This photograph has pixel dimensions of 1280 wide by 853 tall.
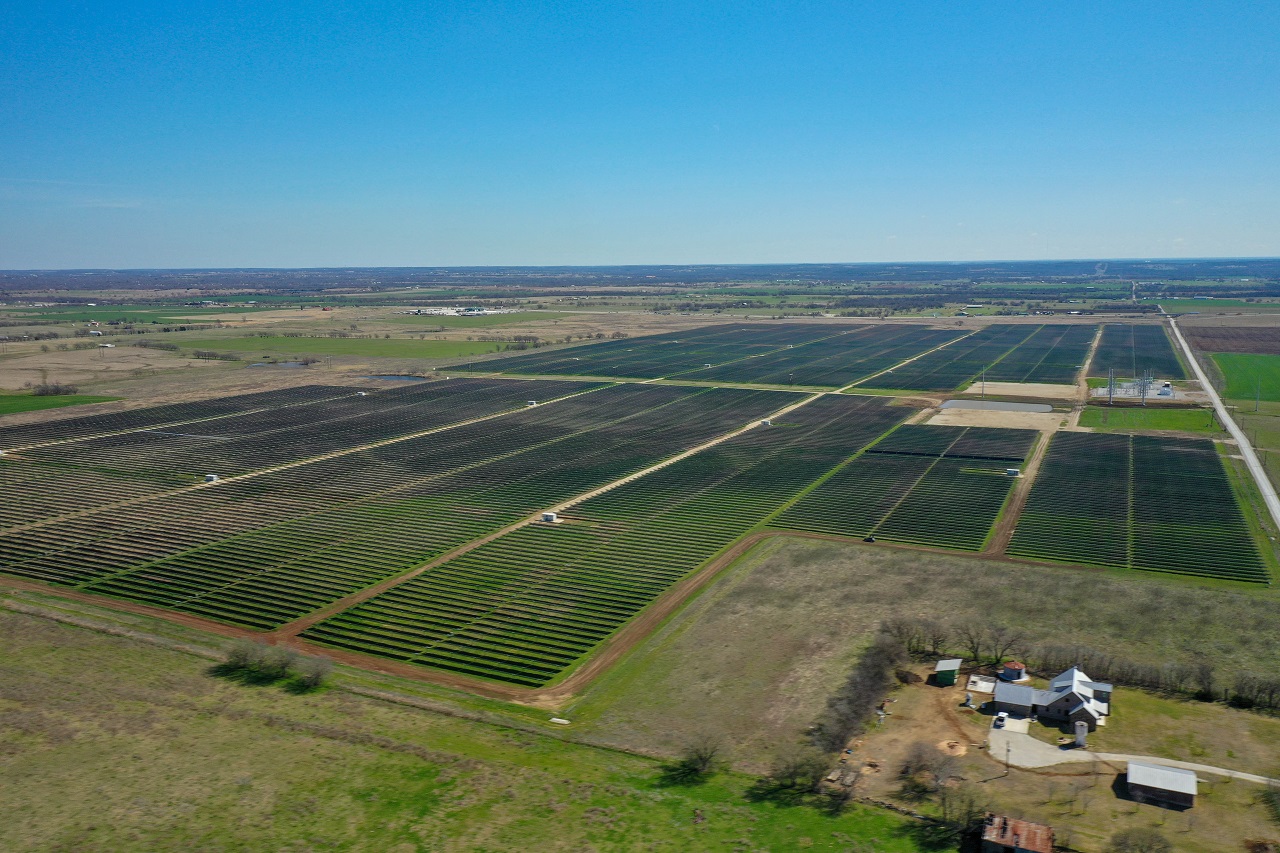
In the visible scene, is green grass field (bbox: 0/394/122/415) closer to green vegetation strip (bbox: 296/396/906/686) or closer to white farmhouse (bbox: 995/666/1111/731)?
green vegetation strip (bbox: 296/396/906/686)

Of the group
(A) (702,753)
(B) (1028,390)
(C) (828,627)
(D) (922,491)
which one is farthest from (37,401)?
(B) (1028,390)

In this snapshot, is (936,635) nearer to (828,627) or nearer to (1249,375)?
(828,627)

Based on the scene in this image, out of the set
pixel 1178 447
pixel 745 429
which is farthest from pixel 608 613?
pixel 1178 447

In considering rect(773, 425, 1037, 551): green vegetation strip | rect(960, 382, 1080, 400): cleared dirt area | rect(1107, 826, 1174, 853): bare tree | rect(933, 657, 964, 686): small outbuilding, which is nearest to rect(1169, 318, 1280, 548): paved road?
rect(960, 382, 1080, 400): cleared dirt area

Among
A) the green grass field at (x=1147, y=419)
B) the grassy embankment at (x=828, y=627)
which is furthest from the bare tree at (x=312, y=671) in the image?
the green grass field at (x=1147, y=419)

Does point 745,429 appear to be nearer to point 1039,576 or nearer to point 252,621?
point 1039,576

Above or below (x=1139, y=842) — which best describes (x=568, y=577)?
above

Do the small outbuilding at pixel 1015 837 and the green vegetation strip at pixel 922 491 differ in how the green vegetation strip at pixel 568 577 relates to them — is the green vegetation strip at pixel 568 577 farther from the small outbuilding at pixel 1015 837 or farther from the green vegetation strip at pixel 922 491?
the small outbuilding at pixel 1015 837
